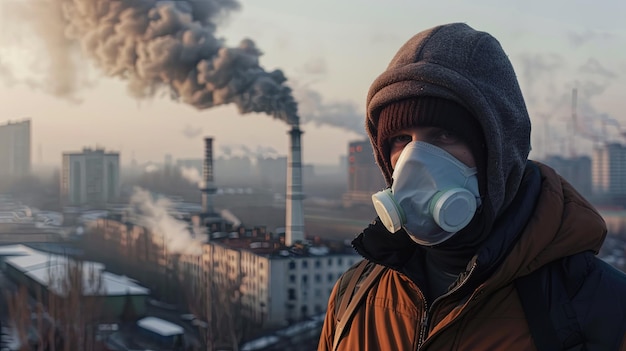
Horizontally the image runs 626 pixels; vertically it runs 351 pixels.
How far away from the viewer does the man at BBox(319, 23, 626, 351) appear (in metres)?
0.42

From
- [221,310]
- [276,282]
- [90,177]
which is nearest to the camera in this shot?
[276,282]

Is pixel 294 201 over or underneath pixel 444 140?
underneath

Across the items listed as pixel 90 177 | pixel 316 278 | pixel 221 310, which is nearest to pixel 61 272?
pixel 90 177

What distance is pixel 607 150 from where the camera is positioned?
14195 mm

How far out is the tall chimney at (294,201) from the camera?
10414 mm

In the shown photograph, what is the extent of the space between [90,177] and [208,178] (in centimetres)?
229

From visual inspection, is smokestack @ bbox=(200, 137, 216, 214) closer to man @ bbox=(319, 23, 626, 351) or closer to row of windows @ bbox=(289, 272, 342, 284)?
row of windows @ bbox=(289, 272, 342, 284)

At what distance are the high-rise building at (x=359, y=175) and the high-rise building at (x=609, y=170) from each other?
5.75 m

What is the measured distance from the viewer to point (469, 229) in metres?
0.48

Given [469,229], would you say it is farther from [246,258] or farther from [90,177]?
[90,177]

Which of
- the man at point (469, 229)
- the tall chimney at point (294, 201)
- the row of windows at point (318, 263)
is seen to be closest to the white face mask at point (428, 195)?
the man at point (469, 229)

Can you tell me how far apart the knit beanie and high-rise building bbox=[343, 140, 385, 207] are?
32.7 ft

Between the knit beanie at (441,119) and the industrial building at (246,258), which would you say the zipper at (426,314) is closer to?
the knit beanie at (441,119)

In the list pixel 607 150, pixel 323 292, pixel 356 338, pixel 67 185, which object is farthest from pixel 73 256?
pixel 607 150
